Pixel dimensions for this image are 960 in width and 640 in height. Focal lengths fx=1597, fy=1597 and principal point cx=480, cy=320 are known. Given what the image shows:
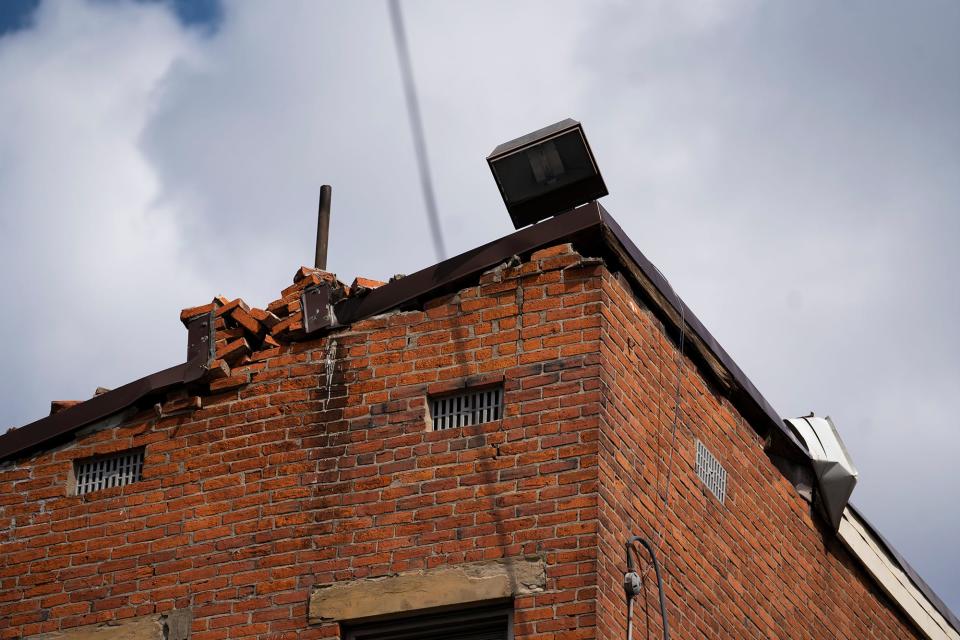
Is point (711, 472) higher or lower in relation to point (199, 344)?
lower

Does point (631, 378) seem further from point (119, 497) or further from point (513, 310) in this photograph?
point (119, 497)

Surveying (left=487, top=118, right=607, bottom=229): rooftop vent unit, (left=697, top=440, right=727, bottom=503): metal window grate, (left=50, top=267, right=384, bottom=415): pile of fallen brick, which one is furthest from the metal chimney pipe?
(left=697, top=440, right=727, bottom=503): metal window grate

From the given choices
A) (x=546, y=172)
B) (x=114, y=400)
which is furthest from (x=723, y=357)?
(x=114, y=400)

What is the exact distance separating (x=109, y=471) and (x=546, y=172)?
4.17 m

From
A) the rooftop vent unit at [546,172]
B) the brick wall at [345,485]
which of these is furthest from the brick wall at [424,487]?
the rooftop vent unit at [546,172]

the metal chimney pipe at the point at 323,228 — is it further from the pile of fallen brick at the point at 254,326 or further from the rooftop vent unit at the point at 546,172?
the rooftop vent unit at the point at 546,172

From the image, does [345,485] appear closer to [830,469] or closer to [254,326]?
[254,326]

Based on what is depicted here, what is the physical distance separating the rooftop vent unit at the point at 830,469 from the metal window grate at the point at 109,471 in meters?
5.58

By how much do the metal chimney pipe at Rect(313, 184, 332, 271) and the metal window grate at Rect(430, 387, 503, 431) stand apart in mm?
2897

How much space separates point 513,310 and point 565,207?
0.98 m

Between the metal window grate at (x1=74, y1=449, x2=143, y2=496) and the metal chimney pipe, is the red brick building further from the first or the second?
the metal chimney pipe

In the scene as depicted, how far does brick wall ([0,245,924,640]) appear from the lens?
10.8 meters

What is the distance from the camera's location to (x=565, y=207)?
1202 centimetres

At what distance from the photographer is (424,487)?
438 inches
